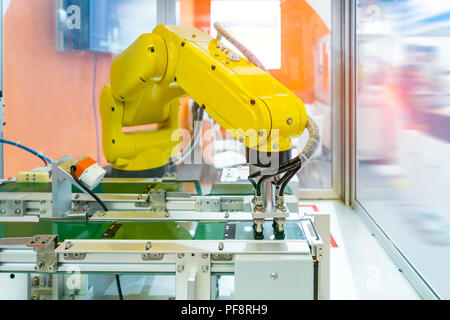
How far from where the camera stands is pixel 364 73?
3.90 metres

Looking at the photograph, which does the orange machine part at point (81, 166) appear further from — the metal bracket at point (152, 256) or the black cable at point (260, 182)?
the black cable at point (260, 182)

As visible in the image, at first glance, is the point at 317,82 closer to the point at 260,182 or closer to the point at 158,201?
the point at 158,201

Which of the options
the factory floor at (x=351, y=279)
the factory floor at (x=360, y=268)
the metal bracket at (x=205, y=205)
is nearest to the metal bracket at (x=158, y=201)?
the metal bracket at (x=205, y=205)

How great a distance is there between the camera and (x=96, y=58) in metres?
3.84

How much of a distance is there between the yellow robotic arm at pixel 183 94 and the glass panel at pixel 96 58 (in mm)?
928

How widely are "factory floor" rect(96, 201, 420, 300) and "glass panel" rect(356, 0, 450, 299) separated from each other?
0.14 metres

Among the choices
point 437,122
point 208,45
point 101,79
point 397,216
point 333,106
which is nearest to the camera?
point 208,45

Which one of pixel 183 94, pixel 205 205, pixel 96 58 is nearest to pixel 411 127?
pixel 183 94

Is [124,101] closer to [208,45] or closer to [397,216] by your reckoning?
[208,45]

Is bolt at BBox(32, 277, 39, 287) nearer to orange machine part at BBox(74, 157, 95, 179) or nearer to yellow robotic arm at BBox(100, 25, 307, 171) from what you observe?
yellow robotic arm at BBox(100, 25, 307, 171)

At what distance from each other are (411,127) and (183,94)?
1352 millimetres
